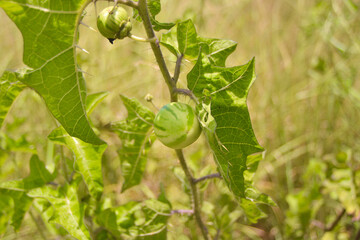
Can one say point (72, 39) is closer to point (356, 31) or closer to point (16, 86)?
point (16, 86)

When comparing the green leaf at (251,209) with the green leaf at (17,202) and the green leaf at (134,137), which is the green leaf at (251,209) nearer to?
the green leaf at (134,137)

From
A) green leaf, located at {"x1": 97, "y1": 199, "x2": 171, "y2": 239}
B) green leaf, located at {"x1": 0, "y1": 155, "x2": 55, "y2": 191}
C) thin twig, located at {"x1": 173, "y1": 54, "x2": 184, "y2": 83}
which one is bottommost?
green leaf, located at {"x1": 97, "y1": 199, "x2": 171, "y2": 239}

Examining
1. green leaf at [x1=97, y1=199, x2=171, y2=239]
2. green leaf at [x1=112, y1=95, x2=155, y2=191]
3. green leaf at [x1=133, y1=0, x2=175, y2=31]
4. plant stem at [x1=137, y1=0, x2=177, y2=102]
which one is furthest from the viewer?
green leaf at [x1=97, y1=199, x2=171, y2=239]

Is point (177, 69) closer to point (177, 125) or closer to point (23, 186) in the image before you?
point (177, 125)

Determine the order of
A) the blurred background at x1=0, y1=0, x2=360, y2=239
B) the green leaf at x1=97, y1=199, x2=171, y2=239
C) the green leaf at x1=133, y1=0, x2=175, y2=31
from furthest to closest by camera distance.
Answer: the blurred background at x1=0, y1=0, x2=360, y2=239 → the green leaf at x1=97, y1=199, x2=171, y2=239 → the green leaf at x1=133, y1=0, x2=175, y2=31

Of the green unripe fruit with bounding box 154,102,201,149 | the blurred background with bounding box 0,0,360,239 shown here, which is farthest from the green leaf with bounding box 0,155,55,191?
the green unripe fruit with bounding box 154,102,201,149

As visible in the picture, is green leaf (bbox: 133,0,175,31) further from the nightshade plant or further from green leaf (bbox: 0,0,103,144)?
green leaf (bbox: 0,0,103,144)
